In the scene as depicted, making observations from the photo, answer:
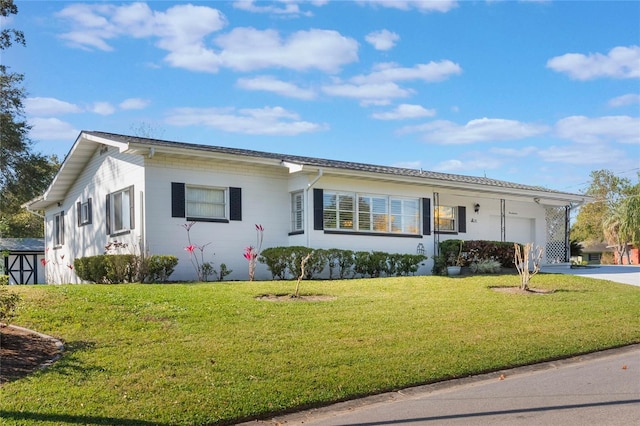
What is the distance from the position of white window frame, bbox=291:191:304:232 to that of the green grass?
15.5ft

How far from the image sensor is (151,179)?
16.1m

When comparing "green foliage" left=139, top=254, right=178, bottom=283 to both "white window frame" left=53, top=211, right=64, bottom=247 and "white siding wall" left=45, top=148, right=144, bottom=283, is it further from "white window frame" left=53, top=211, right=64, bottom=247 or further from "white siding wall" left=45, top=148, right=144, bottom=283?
"white window frame" left=53, top=211, right=64, bottom=247

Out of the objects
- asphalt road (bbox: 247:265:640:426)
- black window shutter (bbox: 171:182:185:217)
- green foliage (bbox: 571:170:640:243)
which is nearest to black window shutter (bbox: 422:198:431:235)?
black window shutter (bbox: 171:182:185:217)

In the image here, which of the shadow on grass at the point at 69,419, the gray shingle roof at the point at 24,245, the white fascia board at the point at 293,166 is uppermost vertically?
the white fascia board at the point at 293,166

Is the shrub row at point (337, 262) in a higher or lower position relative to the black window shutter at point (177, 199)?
lower

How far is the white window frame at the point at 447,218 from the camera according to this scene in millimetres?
21844

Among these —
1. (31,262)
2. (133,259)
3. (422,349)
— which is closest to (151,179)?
(133,259)

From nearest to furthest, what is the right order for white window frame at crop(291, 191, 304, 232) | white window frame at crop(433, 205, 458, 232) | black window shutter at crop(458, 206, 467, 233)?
white window frame at crop(291, 191, 304, 232)
white window frame at crop(433, 205, 458, 232)
black window shutter at crop(458, 206, 467, 233)

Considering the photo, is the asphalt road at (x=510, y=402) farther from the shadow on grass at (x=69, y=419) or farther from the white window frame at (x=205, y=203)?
the white window frame at (x=205, y=203)

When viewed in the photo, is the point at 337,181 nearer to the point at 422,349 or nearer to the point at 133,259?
the point at 133,259

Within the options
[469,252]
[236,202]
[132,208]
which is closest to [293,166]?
[236,202]

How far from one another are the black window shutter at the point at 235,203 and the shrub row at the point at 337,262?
52.2 inches

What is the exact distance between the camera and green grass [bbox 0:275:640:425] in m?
6.03

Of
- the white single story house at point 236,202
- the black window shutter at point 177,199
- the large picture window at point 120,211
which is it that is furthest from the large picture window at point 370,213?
the large picture window at point 120,211
